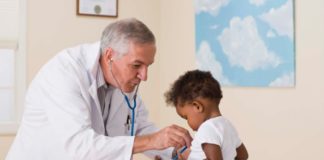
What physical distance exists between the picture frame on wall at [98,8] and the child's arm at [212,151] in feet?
8.35

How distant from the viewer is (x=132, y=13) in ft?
13.3

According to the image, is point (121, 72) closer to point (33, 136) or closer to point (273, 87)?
point (33, 136)

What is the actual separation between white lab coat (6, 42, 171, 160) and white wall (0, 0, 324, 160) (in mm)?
775

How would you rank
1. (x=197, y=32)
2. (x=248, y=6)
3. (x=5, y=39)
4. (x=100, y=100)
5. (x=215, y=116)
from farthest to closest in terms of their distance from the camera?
(x=5, y=39), (x=197, y=32), (x=248, y=6), (x=100, y=100), (x=215, y=116)

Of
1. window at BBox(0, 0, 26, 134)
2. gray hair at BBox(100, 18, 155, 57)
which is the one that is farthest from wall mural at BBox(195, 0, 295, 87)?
window at BBox(0, 0, 26, 134)

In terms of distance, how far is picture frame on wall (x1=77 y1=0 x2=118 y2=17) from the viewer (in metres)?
3.90

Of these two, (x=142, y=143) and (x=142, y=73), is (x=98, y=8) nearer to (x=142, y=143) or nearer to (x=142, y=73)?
(x=142, y=73)

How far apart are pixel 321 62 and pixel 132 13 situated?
217 cm

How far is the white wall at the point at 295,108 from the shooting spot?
2.21 m

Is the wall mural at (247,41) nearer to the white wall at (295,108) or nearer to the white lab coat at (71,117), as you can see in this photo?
the white wall at (295,108)

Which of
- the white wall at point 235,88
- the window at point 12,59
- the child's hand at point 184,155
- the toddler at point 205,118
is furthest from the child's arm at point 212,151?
the window at point 12,59

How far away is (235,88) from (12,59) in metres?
1.88

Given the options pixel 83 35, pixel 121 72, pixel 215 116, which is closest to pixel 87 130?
pixel 121 72

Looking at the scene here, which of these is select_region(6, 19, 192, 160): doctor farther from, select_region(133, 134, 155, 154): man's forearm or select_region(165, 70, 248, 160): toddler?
select_region(165, 70, 248, 160): toddler
